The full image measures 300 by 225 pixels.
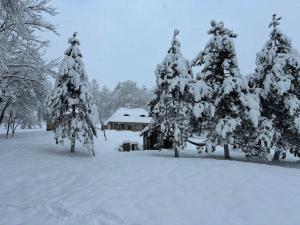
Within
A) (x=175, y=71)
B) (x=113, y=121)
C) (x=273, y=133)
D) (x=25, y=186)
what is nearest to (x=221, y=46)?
(x=175, y=71)

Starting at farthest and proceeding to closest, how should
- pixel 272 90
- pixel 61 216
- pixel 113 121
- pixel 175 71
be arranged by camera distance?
1. pixel 113 121
2. pixel 175 71
3. pixel 272 90
4. pixel 61 216

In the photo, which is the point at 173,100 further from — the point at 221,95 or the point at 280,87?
the point at 280,87

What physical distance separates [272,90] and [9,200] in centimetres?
1606

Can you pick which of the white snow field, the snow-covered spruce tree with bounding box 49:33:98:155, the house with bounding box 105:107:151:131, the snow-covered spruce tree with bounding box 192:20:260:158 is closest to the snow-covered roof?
the house with bounding box 105:107:151:131

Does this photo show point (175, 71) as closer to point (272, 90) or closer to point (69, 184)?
point (272, 90)

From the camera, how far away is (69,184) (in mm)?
11305

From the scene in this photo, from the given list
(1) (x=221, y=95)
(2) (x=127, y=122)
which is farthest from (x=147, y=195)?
(2) (x=127, y=122)

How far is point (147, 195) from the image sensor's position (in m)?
9.23

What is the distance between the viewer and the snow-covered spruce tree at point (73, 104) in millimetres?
18812

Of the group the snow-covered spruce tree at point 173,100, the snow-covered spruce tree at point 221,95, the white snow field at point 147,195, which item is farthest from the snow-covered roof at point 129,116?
the white snow field at point 147,195

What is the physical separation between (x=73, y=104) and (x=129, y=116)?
44.9 meters

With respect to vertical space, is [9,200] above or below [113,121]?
below

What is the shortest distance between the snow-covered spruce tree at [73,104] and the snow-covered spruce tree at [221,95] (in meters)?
6.72

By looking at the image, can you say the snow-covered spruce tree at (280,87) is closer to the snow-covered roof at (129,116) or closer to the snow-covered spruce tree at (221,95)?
the snow-covered spruce tree at (221,95)
